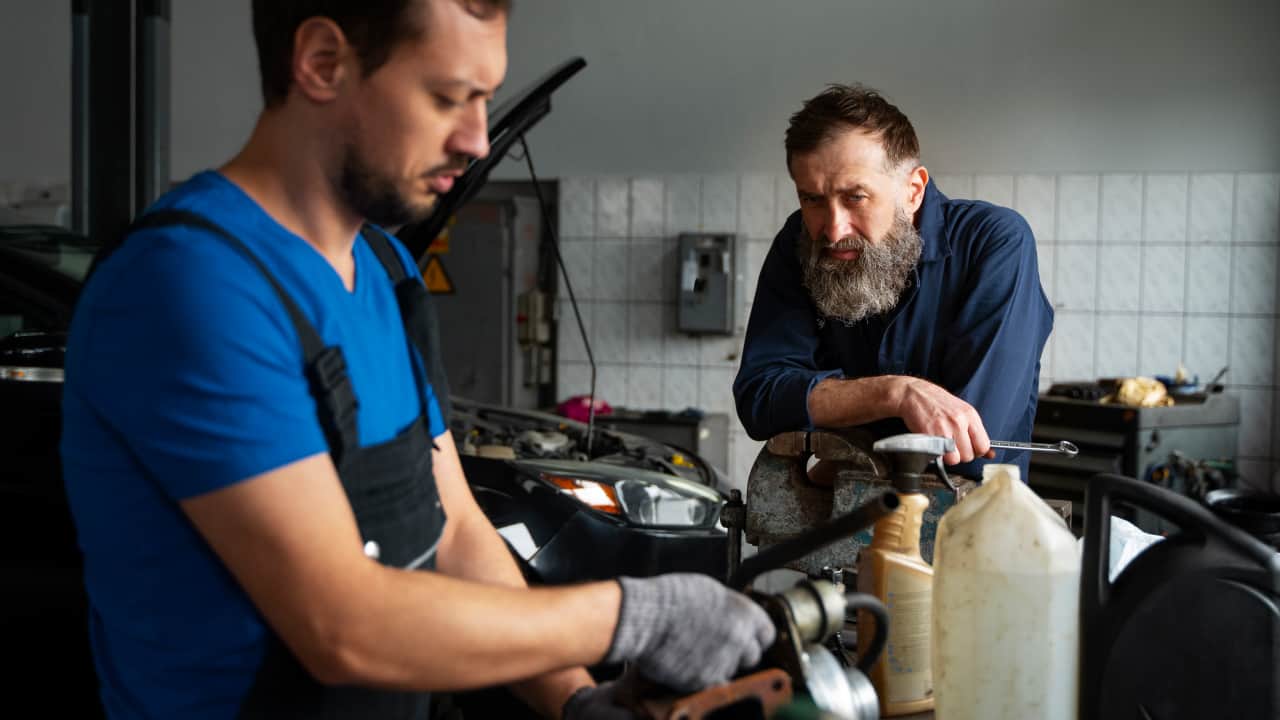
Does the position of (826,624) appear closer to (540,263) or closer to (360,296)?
(360,296)

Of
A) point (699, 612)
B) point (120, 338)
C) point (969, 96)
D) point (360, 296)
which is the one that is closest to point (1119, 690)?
point (699, 612)

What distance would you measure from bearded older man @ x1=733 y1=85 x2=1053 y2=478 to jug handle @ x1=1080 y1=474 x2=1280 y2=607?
0.46 m

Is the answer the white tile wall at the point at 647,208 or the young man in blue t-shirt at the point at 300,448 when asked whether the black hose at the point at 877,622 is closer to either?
the young man in blue t-shirt at the point at 300,448

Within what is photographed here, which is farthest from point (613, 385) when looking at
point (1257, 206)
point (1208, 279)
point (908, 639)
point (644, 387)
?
point (908, 639)

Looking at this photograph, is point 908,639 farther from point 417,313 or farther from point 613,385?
point 613,385

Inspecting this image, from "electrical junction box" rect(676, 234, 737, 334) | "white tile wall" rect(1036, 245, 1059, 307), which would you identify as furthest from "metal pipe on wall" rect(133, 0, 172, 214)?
"white tile wall" rect(1036, 245, 1059, 307)

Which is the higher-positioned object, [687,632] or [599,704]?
[687,632]

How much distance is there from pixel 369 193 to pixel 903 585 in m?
0.70

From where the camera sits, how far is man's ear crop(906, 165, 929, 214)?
5.58 feet

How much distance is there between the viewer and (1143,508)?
0.96 meters

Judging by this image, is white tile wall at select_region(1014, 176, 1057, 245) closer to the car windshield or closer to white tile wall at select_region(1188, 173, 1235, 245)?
white tile wall at select_region(1188, 173, 1235, 245)

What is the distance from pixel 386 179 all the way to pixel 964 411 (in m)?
0.88

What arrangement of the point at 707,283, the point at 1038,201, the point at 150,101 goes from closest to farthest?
the point at 150,101
the point at 1038,201
the point at 707,283

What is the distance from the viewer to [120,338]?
0.77 meters
